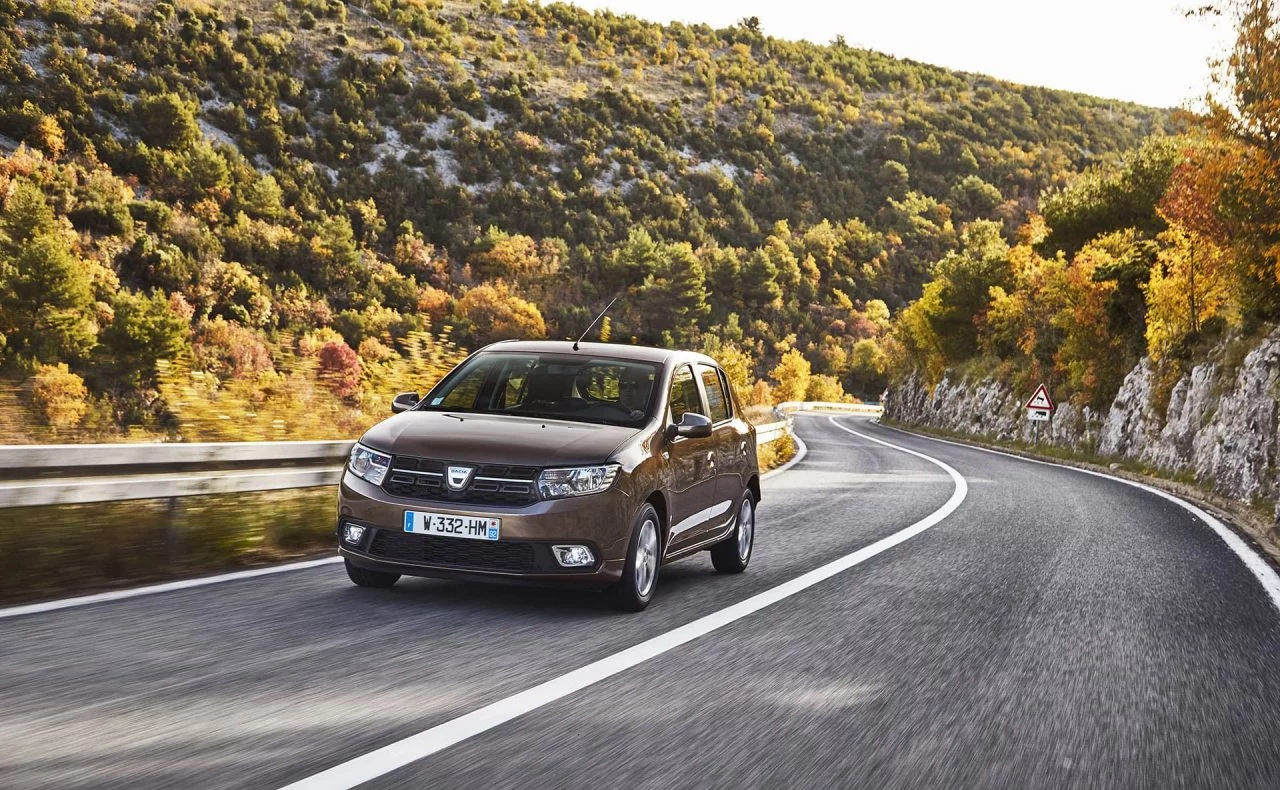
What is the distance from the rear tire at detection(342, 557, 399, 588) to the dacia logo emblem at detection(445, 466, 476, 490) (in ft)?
3.36

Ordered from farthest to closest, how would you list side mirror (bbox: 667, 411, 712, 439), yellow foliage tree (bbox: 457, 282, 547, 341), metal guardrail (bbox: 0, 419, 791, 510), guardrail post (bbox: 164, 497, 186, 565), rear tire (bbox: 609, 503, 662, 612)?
yellow foliage tree (bbox: 457, 282, 547, 341) → guardrail post (bbox: 164, 497, 186, 565) → side mirror (bbox: 667, 411, 712, 439) → metal guardrail (bbox: 0, 419, 791, 510) → rear tire (bbox: 609, 503, 662, 612)

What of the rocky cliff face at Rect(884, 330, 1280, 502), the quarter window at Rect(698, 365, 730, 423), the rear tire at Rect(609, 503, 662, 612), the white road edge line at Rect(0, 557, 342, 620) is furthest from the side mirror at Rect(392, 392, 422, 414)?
the rocky cliff face at Rect(884, 330, 1280, 502)

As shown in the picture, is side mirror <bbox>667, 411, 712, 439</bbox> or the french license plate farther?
side mirror <bbox>667, 411, 712, 439</bbox>

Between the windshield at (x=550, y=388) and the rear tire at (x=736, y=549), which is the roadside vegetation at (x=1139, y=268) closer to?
the rear tire at (x=736, y=549)

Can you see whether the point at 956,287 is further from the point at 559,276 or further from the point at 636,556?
the point at 636,556

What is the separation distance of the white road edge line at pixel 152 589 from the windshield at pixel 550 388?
4.83 feet

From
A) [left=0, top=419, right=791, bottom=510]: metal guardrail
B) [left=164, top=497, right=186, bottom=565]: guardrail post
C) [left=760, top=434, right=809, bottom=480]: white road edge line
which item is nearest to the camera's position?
[left=0, top=419, right=791, bottom=510]: metal guardrail

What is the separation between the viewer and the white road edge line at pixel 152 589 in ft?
20.0

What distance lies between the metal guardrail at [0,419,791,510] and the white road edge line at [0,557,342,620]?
66 centimetres

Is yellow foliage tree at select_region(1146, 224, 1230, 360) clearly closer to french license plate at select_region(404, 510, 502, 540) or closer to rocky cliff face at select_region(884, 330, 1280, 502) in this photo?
rocky cliff face at select_region(884, 330, 1280, 502)

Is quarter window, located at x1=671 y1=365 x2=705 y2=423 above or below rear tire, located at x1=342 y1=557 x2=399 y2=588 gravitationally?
above

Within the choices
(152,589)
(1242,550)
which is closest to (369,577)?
(152,589)

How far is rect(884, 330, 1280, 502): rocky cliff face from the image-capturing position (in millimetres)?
18141

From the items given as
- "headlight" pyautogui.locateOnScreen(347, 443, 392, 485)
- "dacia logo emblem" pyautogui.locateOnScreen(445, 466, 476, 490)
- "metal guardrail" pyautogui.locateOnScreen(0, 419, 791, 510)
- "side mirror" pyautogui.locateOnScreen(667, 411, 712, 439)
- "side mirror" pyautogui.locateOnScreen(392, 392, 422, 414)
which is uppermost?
"side mirror" pyautogui.locateOnScreen(667, 411, 712, 439)
